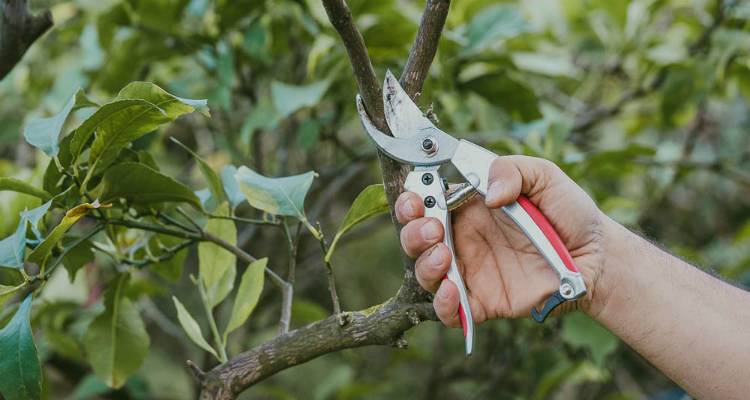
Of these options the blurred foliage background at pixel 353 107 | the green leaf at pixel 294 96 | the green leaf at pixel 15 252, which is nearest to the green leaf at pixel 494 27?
the blurred foliage background at pixel 353 107

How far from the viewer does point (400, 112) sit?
0.84 m

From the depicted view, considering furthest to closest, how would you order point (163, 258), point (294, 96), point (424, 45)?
point (294, 96)
point (163, 258)
point (424, 45)

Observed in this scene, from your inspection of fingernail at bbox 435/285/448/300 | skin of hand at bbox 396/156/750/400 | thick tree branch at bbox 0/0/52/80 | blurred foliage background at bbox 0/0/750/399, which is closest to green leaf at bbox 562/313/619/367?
blurred foliage background at bbox 0/0/750/399

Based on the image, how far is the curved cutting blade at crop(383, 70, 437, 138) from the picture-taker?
825 mm

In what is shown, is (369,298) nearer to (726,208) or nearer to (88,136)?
(726,208)

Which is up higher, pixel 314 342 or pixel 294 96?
pixel 294 96

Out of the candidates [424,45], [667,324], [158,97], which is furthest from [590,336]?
[158,97]

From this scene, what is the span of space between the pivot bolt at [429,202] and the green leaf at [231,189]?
0.80 feet

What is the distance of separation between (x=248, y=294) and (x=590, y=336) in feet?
2.17

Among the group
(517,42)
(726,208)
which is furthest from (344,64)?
(726,208)

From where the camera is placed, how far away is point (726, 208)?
113 inches

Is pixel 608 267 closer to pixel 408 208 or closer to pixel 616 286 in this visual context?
pixel 616 286

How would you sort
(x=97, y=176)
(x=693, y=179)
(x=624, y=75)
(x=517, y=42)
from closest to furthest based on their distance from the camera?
(x=97, y=176), (x=517, y=42), (x=624, y=75), (x=693, y=179)

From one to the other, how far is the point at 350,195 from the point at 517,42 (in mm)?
952
